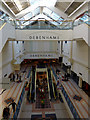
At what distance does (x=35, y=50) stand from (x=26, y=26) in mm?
11982

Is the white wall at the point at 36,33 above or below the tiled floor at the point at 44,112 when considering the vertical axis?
above

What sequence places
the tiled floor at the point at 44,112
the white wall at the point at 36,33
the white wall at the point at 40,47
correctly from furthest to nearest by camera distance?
the white wall at the point at 40,47 < the white wall at the point at 36,33 < the tiled floor at the point at 44,112

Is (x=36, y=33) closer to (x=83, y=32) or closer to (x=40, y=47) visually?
(x=83, y=32)

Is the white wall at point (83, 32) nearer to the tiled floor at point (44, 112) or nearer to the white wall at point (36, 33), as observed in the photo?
the white wall at point (36, 33)

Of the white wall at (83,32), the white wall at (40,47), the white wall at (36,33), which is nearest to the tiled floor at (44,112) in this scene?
the white wall at (36,33)

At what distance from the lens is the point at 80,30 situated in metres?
7.02

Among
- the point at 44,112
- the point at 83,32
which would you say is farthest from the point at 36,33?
the point at 44,112

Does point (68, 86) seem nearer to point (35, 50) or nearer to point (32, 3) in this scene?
point (32, 3)

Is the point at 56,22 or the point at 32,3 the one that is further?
the point at 32,3

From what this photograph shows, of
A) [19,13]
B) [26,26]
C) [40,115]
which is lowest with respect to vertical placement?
[40,115]

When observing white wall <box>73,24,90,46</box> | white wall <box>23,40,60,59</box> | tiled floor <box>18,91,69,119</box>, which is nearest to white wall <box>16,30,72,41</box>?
white wall <box>73,24,90,46</box>

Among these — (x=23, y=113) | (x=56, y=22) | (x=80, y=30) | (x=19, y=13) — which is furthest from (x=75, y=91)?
(x=19, y=13)

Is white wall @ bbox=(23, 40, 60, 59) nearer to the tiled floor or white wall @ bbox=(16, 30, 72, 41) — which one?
white wall @ bbox=(16, 30, 72, 41)

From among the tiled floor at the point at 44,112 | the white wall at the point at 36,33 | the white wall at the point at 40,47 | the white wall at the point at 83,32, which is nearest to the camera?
the white wall at the point at 83,32
